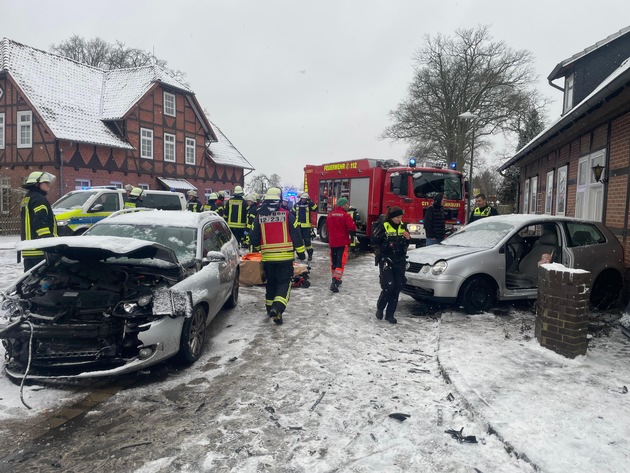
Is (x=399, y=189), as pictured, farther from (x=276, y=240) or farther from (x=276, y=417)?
(x=276, y=417)

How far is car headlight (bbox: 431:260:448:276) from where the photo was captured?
269 inches

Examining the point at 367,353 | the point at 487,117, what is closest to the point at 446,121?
the point at 487,117

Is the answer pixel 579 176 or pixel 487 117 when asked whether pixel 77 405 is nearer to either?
→ pixel 579 176

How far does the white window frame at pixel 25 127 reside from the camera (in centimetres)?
2377

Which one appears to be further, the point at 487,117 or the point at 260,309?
the point at 487,117

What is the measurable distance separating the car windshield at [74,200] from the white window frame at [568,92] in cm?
1364

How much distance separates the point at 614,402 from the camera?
385 centimetres

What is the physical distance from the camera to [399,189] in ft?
45.1

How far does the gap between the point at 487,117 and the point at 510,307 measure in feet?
91.0

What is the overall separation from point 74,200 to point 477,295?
36.9ft

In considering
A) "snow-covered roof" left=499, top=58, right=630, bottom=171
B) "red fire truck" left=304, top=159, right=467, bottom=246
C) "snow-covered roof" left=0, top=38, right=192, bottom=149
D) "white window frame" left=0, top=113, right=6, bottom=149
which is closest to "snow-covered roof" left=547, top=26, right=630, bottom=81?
"snow-covered roof" left=499, top=58, right=630, bottom=171

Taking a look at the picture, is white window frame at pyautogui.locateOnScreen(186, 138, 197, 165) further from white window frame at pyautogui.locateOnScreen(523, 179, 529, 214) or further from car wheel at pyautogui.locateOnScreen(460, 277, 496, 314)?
car wheel at pyautogui.locateOnScreen(460, 277, 496, 314)

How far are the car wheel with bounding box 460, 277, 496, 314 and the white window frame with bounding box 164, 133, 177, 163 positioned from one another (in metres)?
26.2

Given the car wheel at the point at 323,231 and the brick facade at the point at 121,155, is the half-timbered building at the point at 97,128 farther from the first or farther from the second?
the car wheel at the point at 323,231
